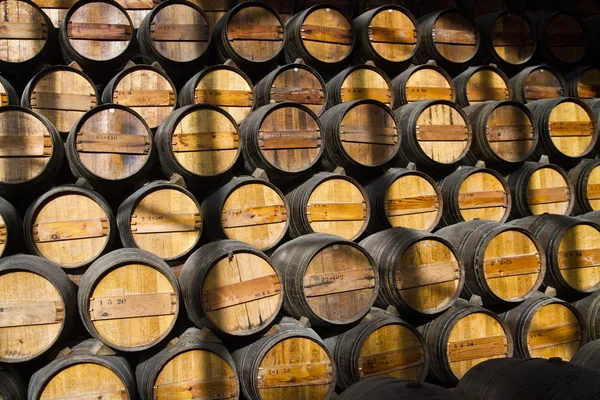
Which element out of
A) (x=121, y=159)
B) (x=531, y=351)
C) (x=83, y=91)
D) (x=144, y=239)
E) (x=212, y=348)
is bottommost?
(x=531, y=351)

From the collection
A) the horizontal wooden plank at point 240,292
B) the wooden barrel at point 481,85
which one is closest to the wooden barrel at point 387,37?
the wooden barrel at point 481,85

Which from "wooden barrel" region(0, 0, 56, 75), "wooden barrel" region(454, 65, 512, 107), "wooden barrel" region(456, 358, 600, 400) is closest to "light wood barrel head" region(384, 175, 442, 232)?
"wooden barrel" region(454, 65, 512, 107)

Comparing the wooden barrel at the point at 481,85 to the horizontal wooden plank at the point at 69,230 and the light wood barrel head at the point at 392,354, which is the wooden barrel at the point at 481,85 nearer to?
the light wood barrel head at the point at 392,354

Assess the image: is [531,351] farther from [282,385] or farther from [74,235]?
[74,235]

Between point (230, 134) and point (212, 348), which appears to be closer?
point (212, 348)

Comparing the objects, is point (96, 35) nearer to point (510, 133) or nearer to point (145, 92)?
point (145, 92)

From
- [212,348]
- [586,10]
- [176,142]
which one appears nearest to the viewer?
[212,348]

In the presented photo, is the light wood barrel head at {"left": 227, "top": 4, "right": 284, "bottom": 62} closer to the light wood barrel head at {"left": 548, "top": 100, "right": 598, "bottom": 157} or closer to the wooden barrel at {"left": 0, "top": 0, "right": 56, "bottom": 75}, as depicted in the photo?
the wooden barrel at {"left": 0, "top": 0, "right": 56, "bottom": 75}

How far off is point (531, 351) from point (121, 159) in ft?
12.9

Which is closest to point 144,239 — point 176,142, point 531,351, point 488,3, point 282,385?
point 176,142

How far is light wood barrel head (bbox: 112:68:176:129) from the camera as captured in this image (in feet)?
19.5

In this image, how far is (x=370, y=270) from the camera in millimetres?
5133

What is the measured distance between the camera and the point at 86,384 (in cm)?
445

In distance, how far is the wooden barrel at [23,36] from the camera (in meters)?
5.86
